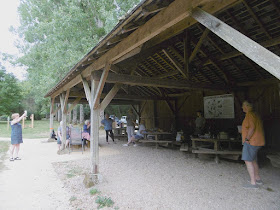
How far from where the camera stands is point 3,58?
23.2 m

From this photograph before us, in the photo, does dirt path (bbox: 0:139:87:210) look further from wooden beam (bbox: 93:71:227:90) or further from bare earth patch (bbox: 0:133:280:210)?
wooden beam (bbox: 93:71:227:90)

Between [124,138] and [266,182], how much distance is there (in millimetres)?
7946

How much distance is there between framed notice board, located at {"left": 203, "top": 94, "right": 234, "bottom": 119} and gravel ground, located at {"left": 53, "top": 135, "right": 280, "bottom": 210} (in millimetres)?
2749

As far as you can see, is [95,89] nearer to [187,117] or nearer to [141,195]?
[141,195]

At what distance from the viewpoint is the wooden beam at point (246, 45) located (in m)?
1.39

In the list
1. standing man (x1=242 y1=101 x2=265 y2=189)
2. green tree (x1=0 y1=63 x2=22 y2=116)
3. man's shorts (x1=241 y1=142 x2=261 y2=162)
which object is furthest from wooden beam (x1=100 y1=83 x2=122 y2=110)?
green tree (x1=0 y1=63 x2=22 y2=116)

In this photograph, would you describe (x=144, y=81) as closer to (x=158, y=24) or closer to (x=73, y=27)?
(x=158, y=24)

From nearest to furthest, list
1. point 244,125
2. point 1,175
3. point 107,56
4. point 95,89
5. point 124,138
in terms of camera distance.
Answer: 1. point 244,125
2. point 107,56
3. point 95,89
4. point 1,175
5. point 124,138

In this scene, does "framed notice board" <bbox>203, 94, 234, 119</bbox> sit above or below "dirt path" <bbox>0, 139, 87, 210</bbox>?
above

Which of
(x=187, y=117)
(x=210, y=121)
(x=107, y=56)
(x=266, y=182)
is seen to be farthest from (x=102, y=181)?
(x=187, y=117)

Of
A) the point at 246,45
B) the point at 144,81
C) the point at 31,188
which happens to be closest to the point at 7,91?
the point at 31,188

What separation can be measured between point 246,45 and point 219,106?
6.79 m

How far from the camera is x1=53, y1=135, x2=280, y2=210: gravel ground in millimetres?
2891

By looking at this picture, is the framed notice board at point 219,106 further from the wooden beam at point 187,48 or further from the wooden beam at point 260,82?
the wooden beam at point 187,48
